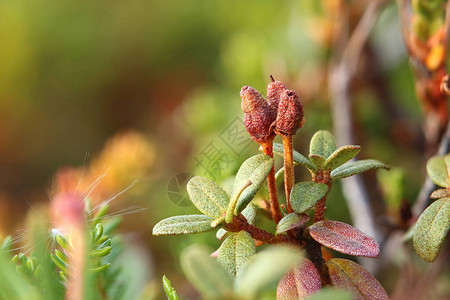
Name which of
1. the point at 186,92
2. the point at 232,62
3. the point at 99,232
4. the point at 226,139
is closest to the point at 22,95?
the point at 186,92

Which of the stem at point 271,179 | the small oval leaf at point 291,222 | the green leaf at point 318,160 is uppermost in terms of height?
the stem at point 271,179

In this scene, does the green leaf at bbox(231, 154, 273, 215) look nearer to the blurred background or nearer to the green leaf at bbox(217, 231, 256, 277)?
the green leaf at bbox(217, 231, 256, 277)

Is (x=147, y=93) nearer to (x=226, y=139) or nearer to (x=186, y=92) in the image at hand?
(x=186, y=92)

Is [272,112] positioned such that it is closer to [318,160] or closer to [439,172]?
[318,160]

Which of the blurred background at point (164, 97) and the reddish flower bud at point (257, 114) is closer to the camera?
the reddish flower bud at point (257, 114)

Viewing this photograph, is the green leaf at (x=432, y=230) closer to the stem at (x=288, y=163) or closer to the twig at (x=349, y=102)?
the stem at (x=288, y=163)

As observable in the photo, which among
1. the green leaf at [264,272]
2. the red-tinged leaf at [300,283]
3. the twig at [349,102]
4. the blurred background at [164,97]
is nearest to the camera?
the green leaf at [264,272]

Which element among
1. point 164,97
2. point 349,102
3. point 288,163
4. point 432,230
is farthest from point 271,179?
point 164,97

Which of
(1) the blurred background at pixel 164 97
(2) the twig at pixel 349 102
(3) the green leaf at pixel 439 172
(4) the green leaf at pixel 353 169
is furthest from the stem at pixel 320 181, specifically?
(2) the twig at pixel 349 102
